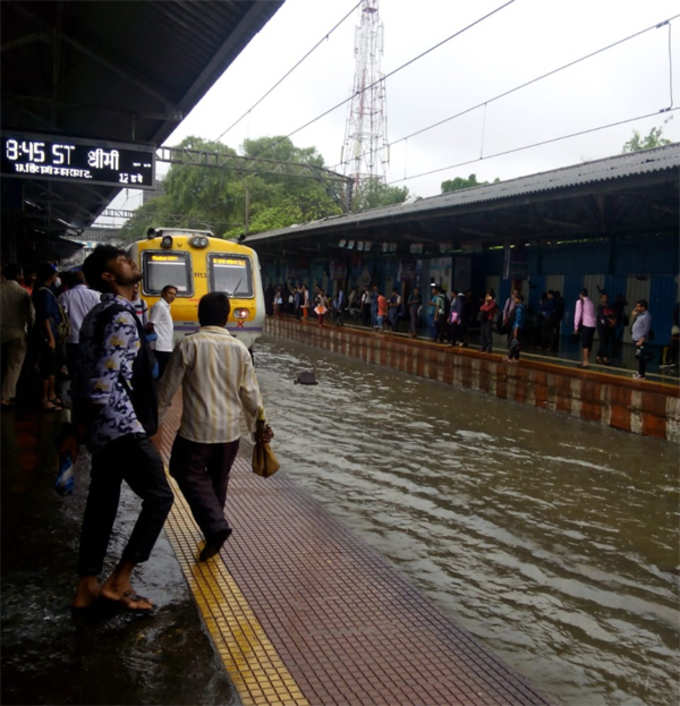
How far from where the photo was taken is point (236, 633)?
3.29 meters

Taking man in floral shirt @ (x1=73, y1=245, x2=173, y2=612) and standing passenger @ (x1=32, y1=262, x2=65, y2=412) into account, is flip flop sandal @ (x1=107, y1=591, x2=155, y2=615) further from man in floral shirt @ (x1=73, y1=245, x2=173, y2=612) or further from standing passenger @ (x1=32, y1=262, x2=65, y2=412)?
standing passenger @ (x1=32, y1=262, x2=65, y2=412)

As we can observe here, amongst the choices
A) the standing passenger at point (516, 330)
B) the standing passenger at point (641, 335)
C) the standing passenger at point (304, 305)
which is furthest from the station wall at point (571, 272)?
the standing passenger at point (641, 335)

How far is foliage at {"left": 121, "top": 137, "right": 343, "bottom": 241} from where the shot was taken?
46.1 m

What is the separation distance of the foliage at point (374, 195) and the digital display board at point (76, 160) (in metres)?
51.8

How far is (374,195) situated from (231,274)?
51.2m

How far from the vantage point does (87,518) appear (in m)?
3.40

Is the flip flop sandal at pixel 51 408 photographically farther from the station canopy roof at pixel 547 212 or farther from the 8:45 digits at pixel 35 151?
the station canopy roof at pixel 547 212

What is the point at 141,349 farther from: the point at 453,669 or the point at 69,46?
the point at 69,46

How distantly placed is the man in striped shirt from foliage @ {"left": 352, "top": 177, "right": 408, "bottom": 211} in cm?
5784

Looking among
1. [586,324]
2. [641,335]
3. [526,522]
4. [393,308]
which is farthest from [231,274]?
[393,308]

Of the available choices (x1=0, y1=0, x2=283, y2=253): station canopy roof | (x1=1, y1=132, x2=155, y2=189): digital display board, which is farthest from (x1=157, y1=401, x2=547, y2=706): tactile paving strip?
(x1=1, y1=132, x2=155, y2=189): digital display board

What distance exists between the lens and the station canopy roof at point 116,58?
721 cm

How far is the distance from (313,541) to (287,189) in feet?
154

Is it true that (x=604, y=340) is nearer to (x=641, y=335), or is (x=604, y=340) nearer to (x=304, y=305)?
(x=641, y=335)
